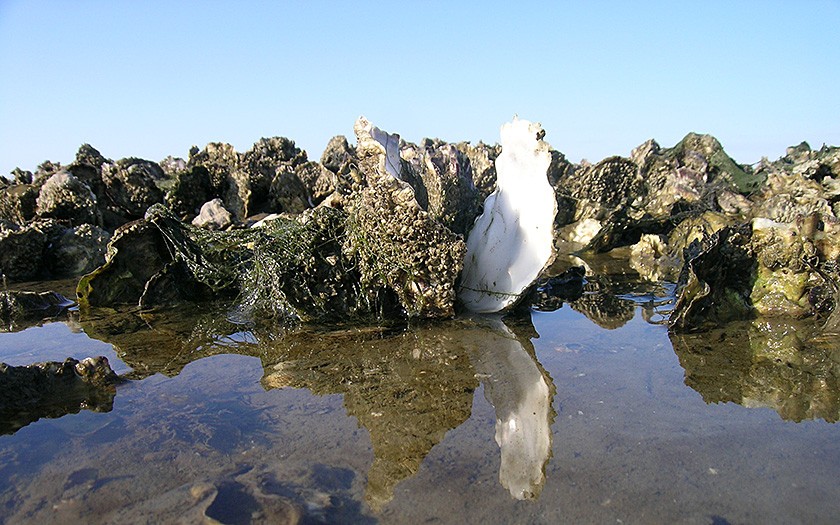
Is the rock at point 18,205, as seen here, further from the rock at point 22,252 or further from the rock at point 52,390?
the rock at point 52,390

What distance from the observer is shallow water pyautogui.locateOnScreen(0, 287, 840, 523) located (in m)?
1.80

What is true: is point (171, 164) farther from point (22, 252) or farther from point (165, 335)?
point (165, 335)

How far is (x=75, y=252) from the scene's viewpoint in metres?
6.52

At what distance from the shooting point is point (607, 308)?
4.43 meters

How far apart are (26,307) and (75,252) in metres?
2.18

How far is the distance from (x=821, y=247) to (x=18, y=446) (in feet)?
14.8

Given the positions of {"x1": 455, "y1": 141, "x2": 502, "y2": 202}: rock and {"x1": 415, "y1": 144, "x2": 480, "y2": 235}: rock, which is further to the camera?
{"x1": 455, "y1": 141, "x2": 502, "y2": 202}: rock

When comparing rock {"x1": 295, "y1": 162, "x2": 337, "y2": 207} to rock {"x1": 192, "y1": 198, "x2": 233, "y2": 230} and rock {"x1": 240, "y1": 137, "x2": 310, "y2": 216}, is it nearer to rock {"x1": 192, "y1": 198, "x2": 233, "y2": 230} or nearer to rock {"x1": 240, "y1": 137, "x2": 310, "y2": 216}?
rock {"x1": 240, "y1": 137, "x2": 310, "y2": 216}

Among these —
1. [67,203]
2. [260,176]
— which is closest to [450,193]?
[260,176]

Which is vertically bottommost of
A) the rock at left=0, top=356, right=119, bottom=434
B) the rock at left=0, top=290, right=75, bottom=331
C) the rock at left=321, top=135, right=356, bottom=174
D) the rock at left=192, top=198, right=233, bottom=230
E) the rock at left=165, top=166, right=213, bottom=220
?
the rock at left=0, top=290, right=75, bottom=331

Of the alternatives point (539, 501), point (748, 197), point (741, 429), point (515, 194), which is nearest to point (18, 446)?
point (539, 501)

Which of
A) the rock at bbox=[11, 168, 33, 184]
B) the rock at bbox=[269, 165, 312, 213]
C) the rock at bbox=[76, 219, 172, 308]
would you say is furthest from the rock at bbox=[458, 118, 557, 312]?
the rock at bbox=[11, 168, 33, 184]

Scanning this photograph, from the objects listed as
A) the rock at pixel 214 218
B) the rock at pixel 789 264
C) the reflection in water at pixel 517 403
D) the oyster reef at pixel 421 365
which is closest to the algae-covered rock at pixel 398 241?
the oyster reef at pixel 421 365

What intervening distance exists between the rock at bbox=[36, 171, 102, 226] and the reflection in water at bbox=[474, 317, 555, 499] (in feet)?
19.9
